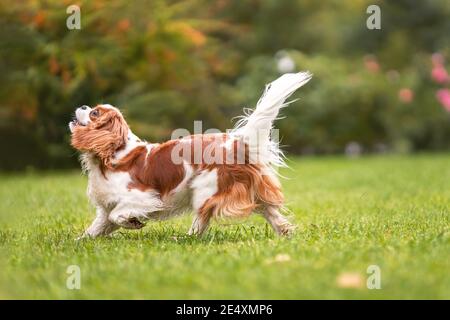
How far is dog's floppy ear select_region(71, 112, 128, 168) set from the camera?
5.60 metres

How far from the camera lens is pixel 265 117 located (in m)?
5.32

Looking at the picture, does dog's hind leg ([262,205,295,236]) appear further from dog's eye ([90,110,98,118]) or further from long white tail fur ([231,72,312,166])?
dog's eye ([90,110,98,118])

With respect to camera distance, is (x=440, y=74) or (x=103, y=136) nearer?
(x=103, y=136)

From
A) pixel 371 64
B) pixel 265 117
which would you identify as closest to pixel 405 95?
pixel 371 64

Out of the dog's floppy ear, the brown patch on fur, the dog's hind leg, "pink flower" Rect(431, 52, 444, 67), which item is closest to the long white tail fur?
the dog's hind leg

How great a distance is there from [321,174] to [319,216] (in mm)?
5934

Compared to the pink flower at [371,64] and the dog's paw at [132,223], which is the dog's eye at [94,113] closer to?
the dog's paw at [132,223]

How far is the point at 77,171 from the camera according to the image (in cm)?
1534

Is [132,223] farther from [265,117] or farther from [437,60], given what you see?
[437,60]

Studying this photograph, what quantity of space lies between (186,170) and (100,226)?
35.7 inches

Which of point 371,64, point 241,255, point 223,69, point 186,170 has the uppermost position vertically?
point 371,64

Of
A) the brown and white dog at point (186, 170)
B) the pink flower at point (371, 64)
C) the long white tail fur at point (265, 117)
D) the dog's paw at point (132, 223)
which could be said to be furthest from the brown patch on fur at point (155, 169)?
the pink flower at point (371, 64)

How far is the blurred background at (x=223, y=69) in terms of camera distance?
14.2m

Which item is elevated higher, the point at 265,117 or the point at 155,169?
the point at 265,117
